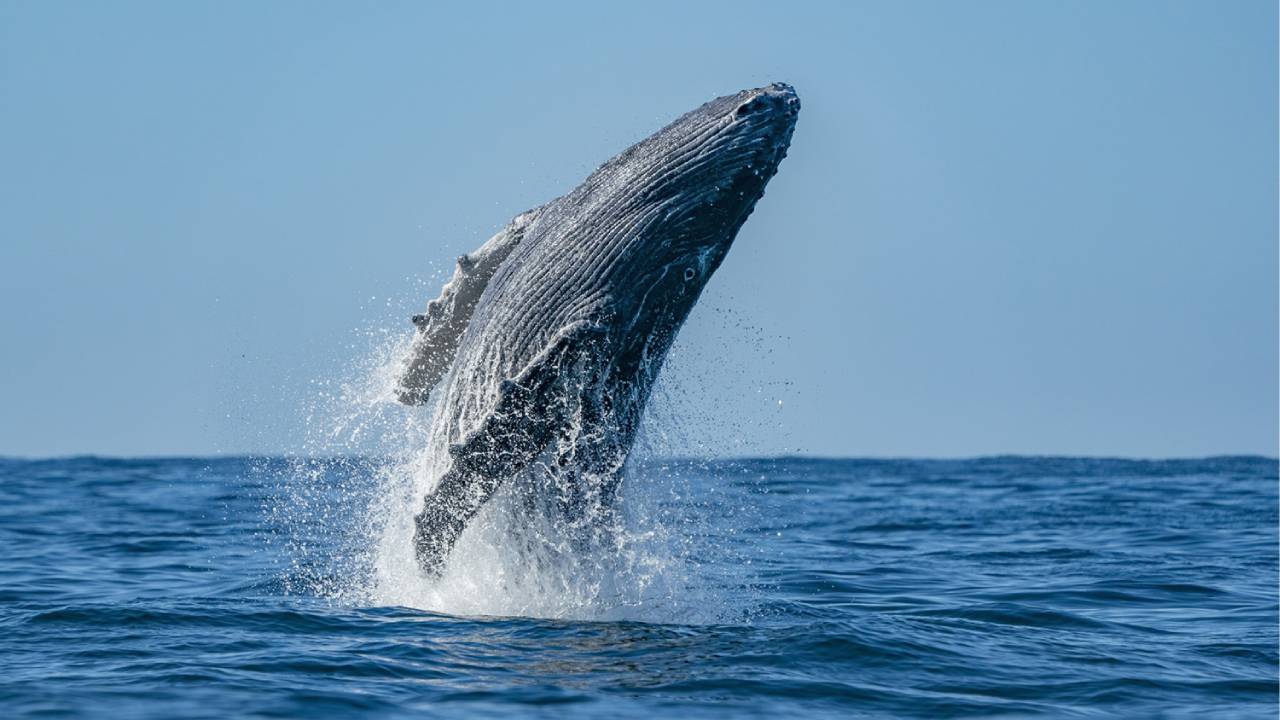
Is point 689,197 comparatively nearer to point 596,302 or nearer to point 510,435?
point 596,302

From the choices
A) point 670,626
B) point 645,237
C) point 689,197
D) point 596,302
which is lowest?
point 670,626

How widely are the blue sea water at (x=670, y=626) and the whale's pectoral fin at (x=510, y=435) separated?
2.75ft

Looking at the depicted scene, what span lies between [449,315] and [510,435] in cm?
140

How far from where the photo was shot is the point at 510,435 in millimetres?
9414

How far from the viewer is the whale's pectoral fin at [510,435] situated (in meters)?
9.21

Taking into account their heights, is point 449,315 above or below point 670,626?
above

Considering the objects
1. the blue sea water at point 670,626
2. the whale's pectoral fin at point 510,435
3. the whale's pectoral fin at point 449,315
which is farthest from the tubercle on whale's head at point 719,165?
the blue sea water at point 670,626

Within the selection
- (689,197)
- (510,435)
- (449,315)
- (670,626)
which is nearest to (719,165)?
(689,197)

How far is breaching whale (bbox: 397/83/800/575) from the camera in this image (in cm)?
918

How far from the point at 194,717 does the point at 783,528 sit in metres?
13.8

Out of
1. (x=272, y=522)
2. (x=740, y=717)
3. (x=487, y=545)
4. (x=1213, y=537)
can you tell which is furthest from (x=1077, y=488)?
(x=740, y=717)

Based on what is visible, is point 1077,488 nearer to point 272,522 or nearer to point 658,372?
point 272,522

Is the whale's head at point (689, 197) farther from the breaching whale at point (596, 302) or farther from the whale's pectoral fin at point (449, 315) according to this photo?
the whale's pectoral fin at point (449, 315)

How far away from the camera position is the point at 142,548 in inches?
673
